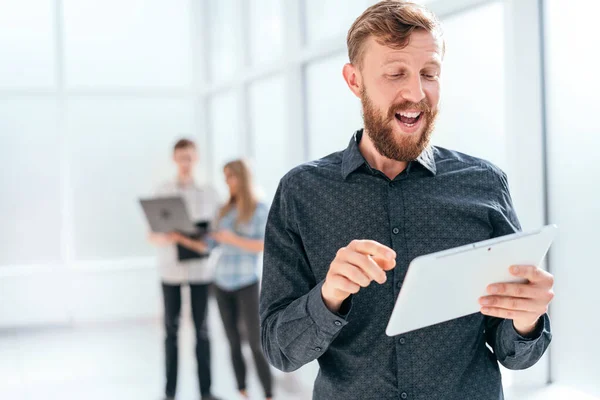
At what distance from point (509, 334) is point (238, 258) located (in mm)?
3064

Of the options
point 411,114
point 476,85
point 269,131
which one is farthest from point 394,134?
point 269,131

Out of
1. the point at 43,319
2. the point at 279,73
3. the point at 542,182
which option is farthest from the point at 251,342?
the point at 43,319

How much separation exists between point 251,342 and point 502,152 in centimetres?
216

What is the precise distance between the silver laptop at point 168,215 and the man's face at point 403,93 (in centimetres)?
300

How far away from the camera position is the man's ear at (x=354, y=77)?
4.55ft

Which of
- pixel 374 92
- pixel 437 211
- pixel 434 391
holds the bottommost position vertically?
pixel 434 391

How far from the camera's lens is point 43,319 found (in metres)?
7.03

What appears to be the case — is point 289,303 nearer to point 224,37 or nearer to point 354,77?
point 354,77

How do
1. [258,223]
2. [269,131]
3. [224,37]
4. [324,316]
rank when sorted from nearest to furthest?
[324,316]
[258,223]
[269,131]
[224,37]

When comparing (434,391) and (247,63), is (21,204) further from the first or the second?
(434,391)

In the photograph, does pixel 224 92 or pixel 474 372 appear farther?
pixel 224 92

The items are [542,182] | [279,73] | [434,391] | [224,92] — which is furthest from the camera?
[224,92]

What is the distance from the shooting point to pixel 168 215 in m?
4.26

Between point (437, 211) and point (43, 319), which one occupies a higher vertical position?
point (437, 211)
